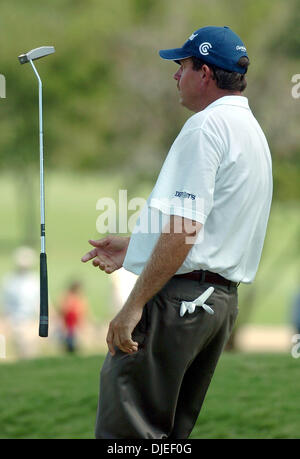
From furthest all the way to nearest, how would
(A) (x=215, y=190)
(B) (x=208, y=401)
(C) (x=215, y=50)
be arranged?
1. (B) (x=208, y=401)
2. (C) (x=215, y=50)
3. (A) (x=215, y=190)

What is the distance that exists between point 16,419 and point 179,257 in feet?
11.0

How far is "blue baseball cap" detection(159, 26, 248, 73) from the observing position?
144 inches

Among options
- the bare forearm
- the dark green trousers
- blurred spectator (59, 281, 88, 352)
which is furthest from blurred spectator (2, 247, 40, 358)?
the bare forearm

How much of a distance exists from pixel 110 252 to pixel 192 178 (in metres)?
0.82

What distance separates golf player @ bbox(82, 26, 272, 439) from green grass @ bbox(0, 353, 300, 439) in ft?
7.29

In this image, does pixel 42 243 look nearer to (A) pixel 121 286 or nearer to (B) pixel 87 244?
(A) pixel 121 286

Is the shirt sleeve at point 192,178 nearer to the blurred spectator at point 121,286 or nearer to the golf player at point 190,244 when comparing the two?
the golf player at point 190,244

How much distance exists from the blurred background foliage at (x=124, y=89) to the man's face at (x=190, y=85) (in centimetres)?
1053

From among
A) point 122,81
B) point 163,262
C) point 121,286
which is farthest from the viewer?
point 122,81

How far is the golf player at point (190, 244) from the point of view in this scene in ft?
11.3

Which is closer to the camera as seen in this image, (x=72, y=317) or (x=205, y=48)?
(x=205, y=48)

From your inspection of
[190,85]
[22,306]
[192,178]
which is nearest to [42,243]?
[192,178]

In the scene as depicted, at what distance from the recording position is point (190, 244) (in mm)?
3420
